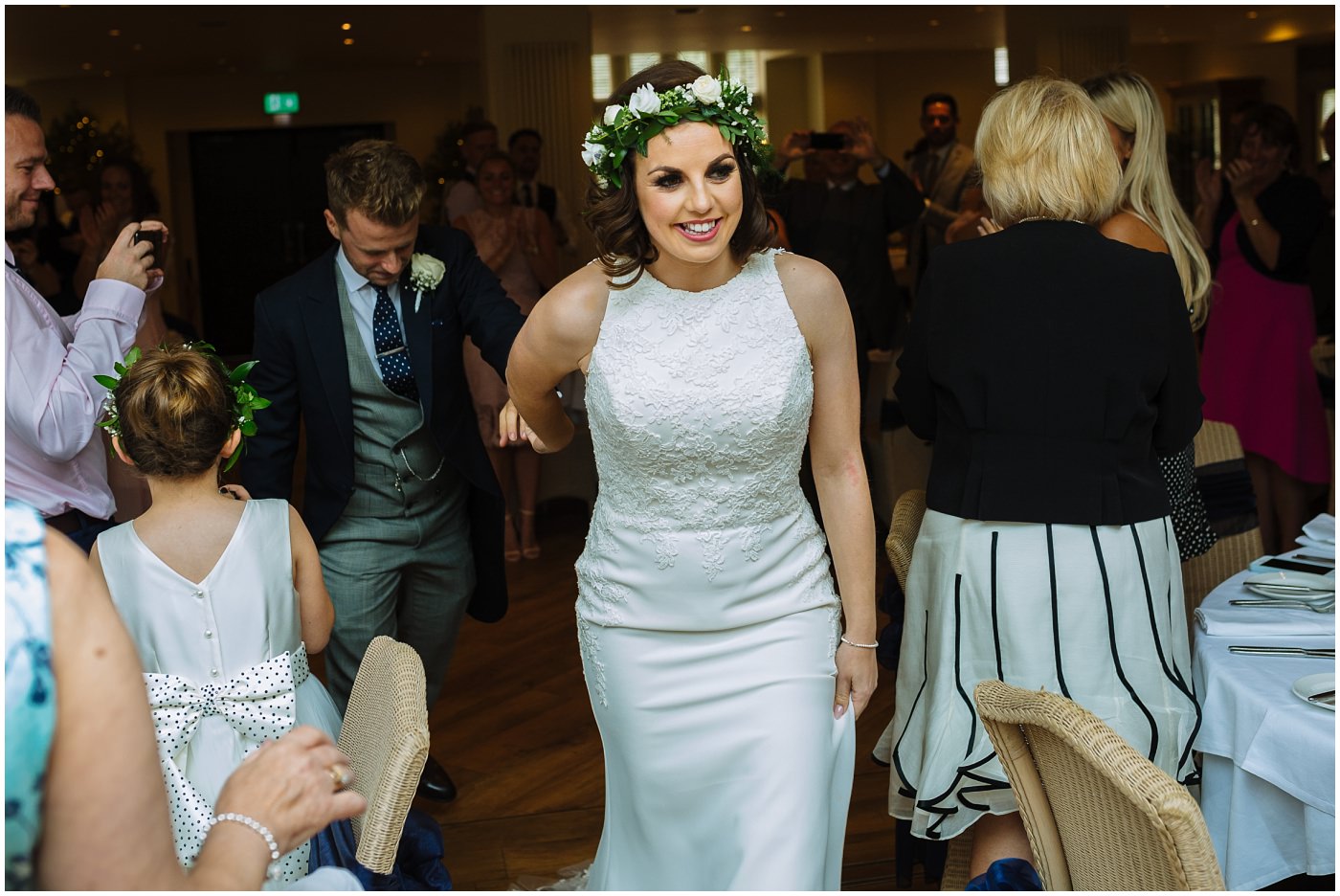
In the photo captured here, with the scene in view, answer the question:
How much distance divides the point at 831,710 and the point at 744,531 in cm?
34

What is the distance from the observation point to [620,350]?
2312 mm

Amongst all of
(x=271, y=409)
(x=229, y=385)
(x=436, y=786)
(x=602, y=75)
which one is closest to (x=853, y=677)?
(x=229, y=385)

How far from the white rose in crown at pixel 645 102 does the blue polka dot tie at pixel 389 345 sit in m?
1.09

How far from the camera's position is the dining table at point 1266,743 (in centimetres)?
214

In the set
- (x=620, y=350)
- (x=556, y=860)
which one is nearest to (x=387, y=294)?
(x=620, y=350)

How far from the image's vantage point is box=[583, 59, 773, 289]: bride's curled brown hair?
2297 mm

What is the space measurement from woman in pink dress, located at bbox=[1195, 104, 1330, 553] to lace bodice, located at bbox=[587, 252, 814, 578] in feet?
11.6

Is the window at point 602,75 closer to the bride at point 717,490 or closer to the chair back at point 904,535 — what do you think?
the chair back at point 904,535

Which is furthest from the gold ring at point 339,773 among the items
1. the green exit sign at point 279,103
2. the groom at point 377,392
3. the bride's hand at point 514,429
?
the green exit sign at point 279,103

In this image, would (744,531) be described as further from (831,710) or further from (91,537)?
(91,537)

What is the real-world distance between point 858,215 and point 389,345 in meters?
4.18

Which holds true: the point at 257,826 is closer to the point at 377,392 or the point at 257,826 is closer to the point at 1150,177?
the point at 377,392

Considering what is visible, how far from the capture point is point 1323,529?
300cm

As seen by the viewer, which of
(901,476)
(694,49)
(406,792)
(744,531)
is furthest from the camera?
(694,49)
